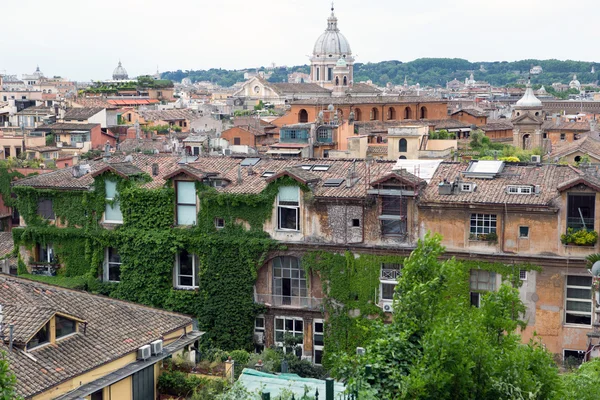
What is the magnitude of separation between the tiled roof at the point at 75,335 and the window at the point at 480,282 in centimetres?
1079

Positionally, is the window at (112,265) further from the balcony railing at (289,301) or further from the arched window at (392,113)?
the arched window at (392,113)

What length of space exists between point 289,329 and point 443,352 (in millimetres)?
19082

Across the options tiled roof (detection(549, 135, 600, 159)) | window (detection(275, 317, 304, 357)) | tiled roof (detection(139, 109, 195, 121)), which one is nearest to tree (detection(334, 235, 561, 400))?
window (detection(275, 317, 304, 357))

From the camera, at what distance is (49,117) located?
293ft

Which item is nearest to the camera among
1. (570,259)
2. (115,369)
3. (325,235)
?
(115,369)

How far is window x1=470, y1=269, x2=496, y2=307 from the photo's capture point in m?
31.2

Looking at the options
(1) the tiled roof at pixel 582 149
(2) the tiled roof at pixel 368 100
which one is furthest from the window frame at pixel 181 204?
(2) the tiled roof at pixel 368 100

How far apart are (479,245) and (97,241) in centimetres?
1399

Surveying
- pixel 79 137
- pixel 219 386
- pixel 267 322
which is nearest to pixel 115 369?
pixel 219 386

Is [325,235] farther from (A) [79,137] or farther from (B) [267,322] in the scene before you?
(A) [79,137]

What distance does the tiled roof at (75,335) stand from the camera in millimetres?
19812

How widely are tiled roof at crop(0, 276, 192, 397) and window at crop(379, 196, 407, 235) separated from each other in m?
9.49

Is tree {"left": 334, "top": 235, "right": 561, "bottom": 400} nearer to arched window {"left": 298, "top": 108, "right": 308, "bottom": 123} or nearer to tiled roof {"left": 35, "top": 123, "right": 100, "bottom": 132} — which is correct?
tiled roof {"left": 35, "top": 123, "right": 100, "bottom": 132}

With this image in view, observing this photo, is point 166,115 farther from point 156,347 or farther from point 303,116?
point 156,347
